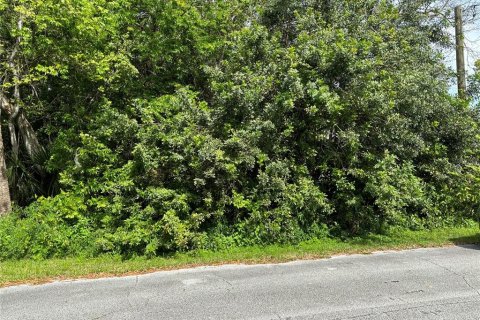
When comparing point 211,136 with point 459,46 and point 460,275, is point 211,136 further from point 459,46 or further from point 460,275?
point 459,46

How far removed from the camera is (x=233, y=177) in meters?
7.79

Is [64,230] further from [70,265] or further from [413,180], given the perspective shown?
[413,180]

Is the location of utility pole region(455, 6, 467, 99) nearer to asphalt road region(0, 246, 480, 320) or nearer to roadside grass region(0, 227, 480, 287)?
roadside grass region(0, 227, 480, 287)

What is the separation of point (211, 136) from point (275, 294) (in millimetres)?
3993

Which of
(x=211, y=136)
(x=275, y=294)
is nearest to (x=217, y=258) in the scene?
(x=275, y=294)

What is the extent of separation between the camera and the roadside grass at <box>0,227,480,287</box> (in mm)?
6195

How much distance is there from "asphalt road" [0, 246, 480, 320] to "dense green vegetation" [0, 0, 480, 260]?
1.56m

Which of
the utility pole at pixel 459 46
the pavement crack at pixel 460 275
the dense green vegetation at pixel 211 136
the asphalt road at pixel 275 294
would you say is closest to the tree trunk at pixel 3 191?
the dense green vegetation at pixel 211 136

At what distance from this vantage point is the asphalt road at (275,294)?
447 centimetres

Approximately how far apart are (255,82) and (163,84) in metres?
3.30

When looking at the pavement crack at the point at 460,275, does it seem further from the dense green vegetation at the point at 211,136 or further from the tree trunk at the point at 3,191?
the tree trunk at the point at 3,191

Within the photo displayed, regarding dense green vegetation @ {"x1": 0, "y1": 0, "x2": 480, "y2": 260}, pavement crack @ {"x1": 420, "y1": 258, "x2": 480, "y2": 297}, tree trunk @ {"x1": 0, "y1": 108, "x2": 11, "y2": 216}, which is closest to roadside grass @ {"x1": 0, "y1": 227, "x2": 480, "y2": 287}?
dense green vegetation @ {"x1": 0, "y1": 0, "x2": 480, "y2": 260}

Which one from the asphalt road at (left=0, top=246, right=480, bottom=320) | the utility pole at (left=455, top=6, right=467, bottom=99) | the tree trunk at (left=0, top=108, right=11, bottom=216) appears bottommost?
the asphalt road at (left=0, top=246, right=480, bottom=320)

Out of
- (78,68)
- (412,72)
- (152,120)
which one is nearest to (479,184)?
(412,72)
